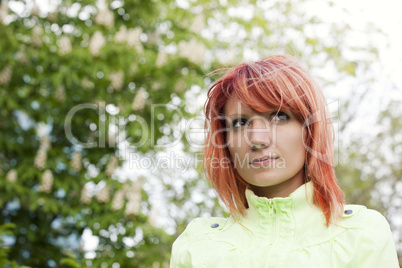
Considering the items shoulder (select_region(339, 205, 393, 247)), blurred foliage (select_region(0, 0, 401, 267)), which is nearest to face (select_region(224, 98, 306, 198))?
shoulder (select_region(339, 205, 393, 247))

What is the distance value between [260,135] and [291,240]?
258 mm

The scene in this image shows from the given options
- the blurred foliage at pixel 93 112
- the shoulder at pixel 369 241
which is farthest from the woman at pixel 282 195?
the blurred foliage at pixel 93 112

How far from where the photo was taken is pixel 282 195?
1279mm

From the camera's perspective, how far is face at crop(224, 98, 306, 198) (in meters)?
1.22

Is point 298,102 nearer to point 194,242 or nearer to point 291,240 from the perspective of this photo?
point 291,240

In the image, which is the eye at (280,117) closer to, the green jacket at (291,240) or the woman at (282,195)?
the woman at (282,195)

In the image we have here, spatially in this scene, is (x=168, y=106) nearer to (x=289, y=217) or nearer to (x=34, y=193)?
(x=34, y=193)

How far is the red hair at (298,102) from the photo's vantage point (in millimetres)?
1219

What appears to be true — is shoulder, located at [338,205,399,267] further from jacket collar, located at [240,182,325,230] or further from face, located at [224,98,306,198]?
face, located at [224,98,306,198]

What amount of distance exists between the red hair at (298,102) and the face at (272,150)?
0.02 meters

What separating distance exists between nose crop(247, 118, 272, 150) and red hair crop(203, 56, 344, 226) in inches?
1.4

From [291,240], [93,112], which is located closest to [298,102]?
[291,240]

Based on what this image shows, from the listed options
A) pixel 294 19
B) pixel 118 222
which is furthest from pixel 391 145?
pixel 118 222

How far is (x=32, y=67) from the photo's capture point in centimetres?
411
